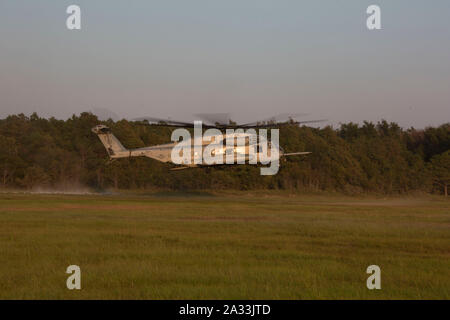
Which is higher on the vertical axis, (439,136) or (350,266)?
(439,136)

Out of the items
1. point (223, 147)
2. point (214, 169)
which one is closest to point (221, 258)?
point (223, 147)

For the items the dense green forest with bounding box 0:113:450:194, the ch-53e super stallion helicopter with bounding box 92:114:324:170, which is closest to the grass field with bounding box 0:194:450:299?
the ch-53e super stallion helicopter with bounding box 92:114:324:170

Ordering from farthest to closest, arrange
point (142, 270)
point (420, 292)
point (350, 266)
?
point (350, 266)
point (142, 270)
point (420, 292)

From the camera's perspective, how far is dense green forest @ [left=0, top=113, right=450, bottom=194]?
287 ft

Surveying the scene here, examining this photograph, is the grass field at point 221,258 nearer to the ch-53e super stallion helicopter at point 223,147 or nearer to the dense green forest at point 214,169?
the ch-53e super stallion helicopter at point 223,147

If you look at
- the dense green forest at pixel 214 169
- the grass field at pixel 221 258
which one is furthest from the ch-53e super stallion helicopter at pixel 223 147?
the dense green forest at pixel 214 169

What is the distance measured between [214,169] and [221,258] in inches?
2881

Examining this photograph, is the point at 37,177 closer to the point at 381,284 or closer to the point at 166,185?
the point at 166,185

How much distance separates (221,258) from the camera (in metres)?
16.8

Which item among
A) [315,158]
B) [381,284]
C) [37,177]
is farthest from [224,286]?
[315,158]

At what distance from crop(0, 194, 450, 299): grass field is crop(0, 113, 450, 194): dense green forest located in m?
59.4

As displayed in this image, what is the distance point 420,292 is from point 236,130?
36.2m

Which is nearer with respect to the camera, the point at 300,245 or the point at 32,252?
the point at 32,252

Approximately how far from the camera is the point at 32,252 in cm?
1762
